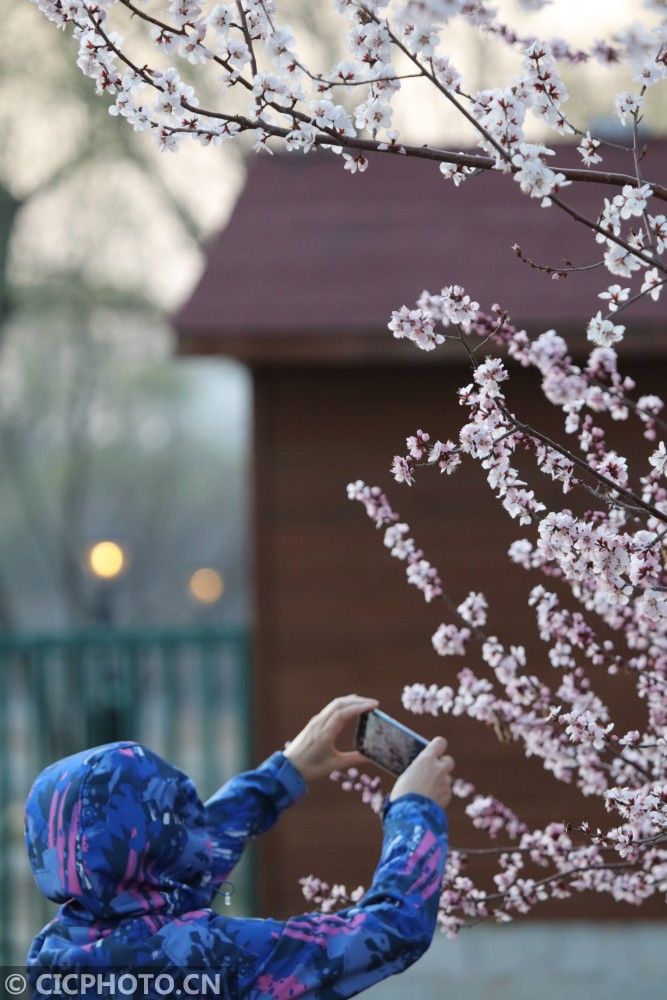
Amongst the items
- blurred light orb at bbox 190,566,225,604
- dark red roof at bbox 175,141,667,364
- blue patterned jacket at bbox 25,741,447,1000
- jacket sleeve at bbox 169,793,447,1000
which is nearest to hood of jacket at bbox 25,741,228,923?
blue patterned jacket at bbox 25,741,447,1000

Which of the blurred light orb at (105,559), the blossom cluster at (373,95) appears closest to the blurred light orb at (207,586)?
the blurred light orb at (105,559)

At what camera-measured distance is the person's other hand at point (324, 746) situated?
2676 millimetres

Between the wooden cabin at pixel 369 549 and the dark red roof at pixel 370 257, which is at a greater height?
the dark red roof at pixel 370 257

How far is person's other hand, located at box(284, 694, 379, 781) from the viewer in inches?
105

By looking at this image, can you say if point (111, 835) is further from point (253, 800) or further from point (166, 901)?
point (253, 800)

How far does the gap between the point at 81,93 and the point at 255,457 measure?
36.7 feet

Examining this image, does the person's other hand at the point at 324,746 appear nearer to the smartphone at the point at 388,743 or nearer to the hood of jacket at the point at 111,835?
the smartphone at the point at 388,743

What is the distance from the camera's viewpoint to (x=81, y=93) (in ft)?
52.6

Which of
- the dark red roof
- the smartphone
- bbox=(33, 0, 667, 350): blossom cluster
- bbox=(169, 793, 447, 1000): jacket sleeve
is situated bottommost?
bbox=(169, 793, 447, 1000): jacket sleeve

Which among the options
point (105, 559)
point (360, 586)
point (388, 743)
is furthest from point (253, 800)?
point (105, 559)

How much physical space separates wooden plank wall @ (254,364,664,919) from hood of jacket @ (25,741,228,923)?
403 cm

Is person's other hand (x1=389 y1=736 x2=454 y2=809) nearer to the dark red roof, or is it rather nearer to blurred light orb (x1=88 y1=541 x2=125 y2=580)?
the dark red roof

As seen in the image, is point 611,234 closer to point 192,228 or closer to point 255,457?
point 255,457

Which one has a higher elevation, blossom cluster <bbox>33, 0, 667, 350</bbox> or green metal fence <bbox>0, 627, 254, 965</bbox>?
blossom cluster <bbox>33, 0, 667, 350</bbox>
